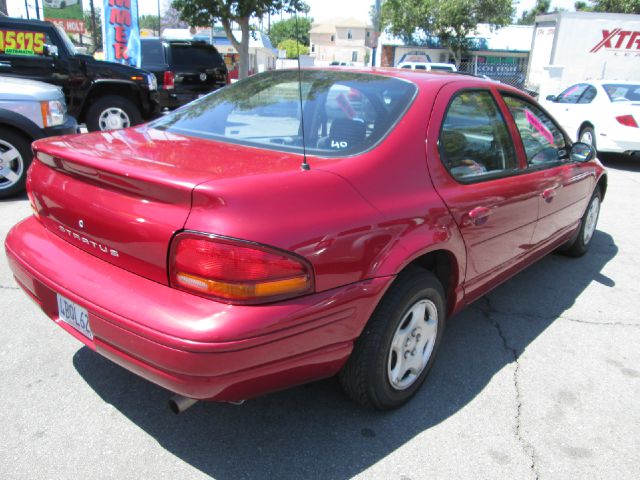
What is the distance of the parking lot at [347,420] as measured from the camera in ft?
7.44

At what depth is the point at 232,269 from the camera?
6.15ft

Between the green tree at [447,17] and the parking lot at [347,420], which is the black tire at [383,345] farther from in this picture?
the green tree at [447,17]

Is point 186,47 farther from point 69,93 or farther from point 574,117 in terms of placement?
point 574,117

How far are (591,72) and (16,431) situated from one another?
1071 inches

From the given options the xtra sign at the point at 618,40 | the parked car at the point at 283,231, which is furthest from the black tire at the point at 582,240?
the xtra sign at the point at 618,40

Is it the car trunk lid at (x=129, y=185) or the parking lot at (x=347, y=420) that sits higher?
the car trunk lid at (x=129, y=185)

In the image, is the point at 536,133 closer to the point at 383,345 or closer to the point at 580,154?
the point at 580,154

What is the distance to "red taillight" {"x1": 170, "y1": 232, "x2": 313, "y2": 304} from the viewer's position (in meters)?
1.87

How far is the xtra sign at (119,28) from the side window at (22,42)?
6.58 m

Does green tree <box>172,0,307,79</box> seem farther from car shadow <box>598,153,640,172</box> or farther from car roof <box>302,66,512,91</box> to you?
car roof <box>302,66,512,91</box>

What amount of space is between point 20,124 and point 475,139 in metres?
5.01

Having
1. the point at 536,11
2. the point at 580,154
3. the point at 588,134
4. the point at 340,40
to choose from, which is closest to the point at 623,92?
the point at 588,134

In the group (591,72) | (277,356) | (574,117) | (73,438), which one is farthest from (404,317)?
(591,72)

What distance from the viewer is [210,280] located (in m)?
1.90
